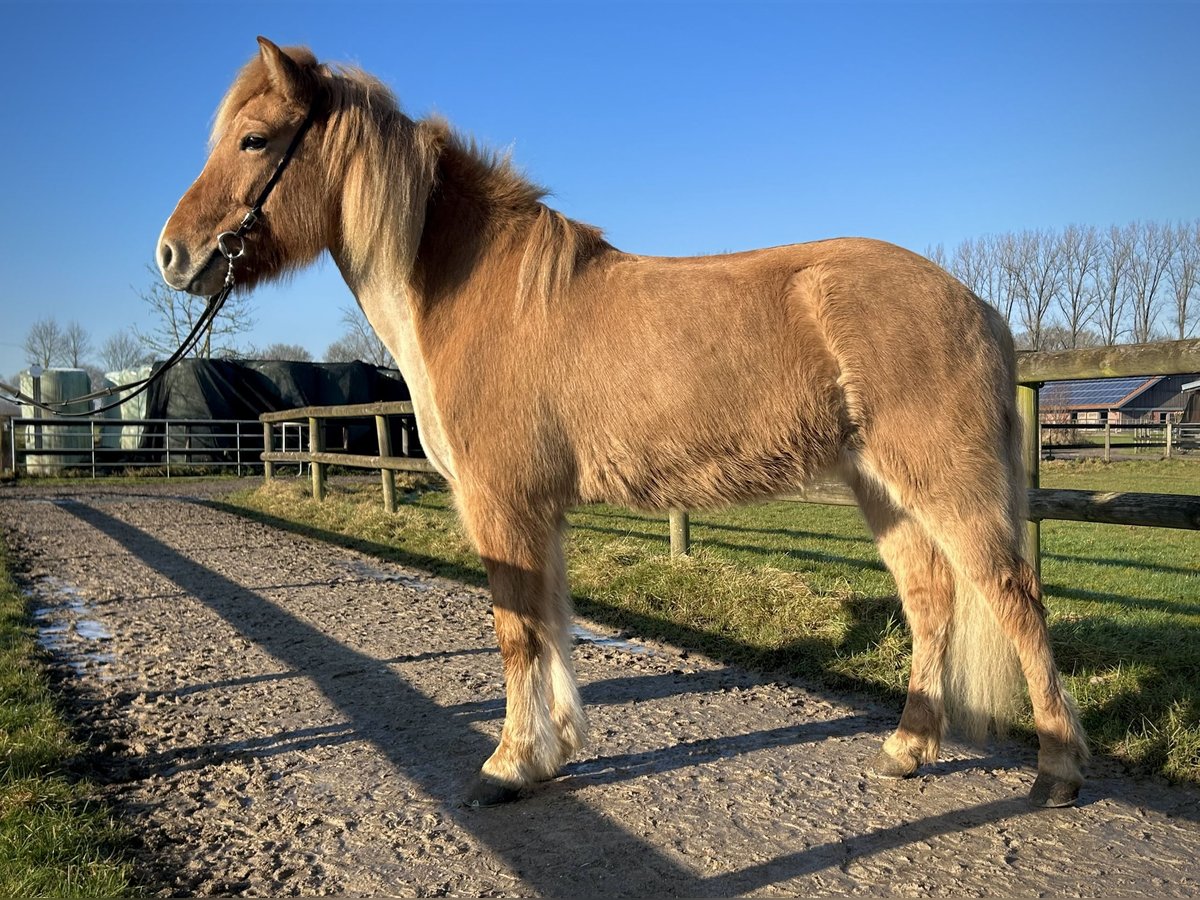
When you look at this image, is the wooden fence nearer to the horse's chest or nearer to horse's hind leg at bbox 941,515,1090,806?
horse's hind leg at bbox 941,515,1090,806

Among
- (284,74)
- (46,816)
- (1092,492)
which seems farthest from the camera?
(1092,492)

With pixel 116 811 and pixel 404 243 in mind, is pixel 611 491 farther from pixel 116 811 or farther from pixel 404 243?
pixel 116 811

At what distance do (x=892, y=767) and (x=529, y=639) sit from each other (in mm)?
1479

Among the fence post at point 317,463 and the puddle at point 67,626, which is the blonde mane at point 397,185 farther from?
the fence post at point 317,463

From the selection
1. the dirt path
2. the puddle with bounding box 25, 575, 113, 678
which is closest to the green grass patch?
the dirt path

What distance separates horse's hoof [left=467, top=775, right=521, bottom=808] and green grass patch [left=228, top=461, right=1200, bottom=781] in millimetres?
1967

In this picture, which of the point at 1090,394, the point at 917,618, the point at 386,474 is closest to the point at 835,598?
the point at 917,618

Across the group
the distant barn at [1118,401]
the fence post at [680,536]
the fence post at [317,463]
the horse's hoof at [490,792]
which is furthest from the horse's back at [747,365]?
the distant barn at [1118,401]

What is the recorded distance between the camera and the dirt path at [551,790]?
96.3 inches

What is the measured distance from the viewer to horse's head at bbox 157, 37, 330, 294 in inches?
132

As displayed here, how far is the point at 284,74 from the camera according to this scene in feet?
11.0

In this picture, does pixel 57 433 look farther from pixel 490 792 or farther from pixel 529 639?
pixel 490 792

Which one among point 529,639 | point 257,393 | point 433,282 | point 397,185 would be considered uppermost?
point 257,393

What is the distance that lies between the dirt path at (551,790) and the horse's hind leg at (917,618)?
12 centimetres
